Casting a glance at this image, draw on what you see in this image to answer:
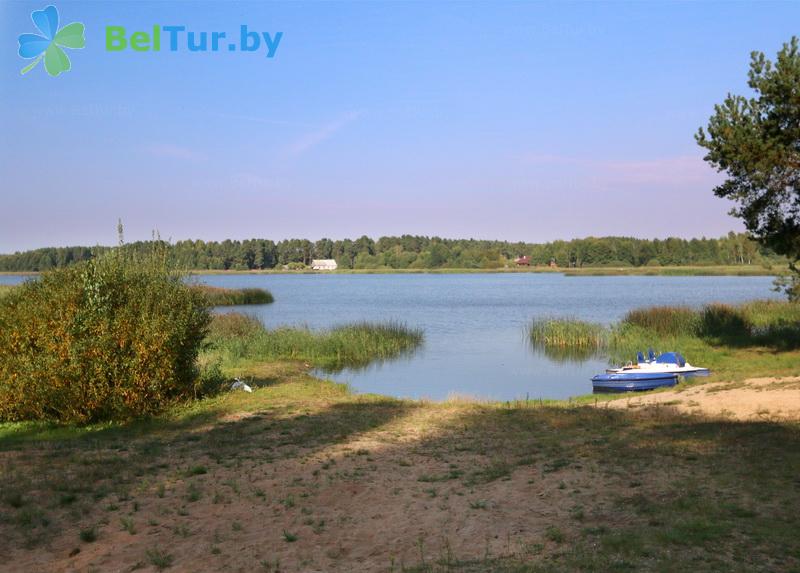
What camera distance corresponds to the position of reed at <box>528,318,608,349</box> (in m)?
28.2

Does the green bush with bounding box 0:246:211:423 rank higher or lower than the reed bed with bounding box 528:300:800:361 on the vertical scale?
higher

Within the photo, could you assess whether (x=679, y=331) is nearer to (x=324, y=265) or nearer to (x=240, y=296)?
(x=240, y=296)

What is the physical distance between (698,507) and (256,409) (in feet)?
28.4

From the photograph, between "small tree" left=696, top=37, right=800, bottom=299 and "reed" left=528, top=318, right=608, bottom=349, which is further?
"reed" left=528, top=318, right=608, bottom=349

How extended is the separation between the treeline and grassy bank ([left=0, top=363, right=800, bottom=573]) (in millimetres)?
99040

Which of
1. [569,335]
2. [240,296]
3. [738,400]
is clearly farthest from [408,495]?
[240,296]

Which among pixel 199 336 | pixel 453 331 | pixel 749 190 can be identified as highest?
pixel 749 190

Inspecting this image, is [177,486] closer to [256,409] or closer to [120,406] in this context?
[120,406]

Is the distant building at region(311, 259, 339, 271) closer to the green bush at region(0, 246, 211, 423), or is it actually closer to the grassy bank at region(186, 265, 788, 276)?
the grassy bank at region(186, 265, 788, 276)

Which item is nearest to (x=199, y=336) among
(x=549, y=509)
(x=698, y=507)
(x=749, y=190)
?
(x=549, y=509)

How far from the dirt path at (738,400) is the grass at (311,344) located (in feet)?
40.7

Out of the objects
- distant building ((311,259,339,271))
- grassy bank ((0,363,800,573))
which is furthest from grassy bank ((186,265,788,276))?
grassy bank ((0,363,800,573))

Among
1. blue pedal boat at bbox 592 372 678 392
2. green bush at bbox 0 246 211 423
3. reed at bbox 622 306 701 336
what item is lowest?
blue pedal boat at bbox 592 372 678 392

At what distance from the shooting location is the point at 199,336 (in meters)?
14.0
